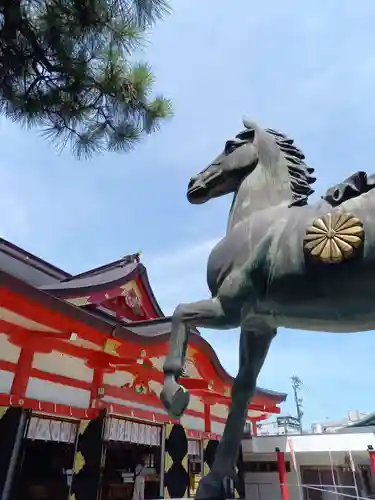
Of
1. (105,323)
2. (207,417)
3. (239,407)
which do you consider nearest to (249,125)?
(239,407)

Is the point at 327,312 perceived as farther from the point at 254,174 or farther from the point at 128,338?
the point at 128,338

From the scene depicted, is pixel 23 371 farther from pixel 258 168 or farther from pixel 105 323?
pixel 258 168

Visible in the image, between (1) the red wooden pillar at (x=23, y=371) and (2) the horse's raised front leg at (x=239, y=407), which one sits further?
(1) the red wooden pillar at (x=23, y=371)

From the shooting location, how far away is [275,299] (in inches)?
67.9

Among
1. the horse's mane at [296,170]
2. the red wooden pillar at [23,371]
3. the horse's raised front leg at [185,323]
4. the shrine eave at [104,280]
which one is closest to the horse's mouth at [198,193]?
the horse's mane at [296,170]

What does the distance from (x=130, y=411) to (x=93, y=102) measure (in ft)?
16.1

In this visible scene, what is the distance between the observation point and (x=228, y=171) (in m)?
2.27

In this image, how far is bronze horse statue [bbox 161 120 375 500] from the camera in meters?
1.58

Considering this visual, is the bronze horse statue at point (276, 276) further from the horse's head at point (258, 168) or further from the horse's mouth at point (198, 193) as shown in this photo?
the horse's mouth at point (198, 193)

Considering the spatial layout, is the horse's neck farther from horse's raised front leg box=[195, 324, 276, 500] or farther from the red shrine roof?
the red shrine roof

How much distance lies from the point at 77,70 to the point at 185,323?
333 centimetres

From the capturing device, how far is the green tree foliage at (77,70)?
3742 millimetres

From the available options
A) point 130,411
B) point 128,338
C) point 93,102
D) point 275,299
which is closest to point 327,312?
point 275,299

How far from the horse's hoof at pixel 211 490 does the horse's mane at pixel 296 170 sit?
1.33 m
